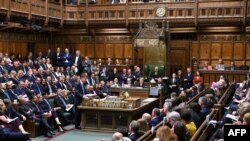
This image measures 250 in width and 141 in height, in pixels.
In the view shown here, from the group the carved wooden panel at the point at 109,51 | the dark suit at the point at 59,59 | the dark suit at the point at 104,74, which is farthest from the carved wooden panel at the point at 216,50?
the dark suit at the point at 59,59

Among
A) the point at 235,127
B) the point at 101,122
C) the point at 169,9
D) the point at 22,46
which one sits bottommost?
the point at 101,122

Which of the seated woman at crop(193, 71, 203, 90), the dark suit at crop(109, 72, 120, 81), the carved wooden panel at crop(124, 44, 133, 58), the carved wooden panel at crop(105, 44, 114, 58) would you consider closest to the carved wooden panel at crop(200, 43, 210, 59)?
the seated woman at crop(193, 71, 203, 90)

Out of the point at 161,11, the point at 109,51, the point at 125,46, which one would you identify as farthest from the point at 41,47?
the point at 161,11

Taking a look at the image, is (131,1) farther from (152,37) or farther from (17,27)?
(17,27)

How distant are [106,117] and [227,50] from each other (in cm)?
975

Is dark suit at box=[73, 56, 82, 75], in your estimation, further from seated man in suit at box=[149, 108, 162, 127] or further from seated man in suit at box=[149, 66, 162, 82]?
seated man in suit at box=[149, 108, 162, 127]

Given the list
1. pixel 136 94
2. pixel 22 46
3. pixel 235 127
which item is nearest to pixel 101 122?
pixel 136 94

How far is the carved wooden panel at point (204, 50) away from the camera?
1815cm

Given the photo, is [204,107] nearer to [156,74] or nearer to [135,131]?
[135,131]

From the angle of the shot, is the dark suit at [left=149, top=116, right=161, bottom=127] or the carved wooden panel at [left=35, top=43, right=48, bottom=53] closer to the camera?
the dark suit at [left=149, top=116, right=161, bottom=127]

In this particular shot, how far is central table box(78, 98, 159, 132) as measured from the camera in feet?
32.9

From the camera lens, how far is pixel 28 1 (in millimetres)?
16062

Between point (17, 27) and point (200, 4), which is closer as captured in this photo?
point (17, 27)

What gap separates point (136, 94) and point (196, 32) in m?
6.13
